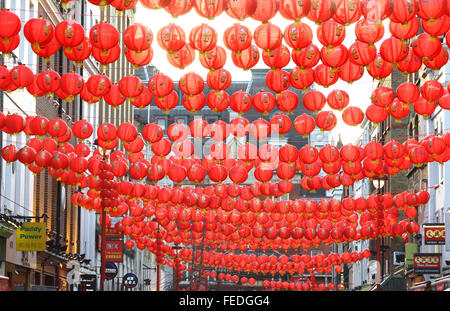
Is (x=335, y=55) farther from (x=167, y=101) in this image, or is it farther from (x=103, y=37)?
(x=103, y=37)

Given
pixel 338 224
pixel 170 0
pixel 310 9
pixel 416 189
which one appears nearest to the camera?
pixel 170 0

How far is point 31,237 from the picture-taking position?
27719 millimetres

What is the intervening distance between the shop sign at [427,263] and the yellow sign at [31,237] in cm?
1574

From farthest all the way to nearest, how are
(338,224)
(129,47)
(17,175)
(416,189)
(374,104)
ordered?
(416,189) < (338,224) < (17,175) < (374,104) < (129,47)

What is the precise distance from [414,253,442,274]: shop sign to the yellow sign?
1574cm

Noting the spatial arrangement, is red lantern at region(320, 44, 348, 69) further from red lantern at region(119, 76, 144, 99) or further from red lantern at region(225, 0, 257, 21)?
red lantern at region(119, 76, 144, 99)

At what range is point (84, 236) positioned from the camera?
4722cm

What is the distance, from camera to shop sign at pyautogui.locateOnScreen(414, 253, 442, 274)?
113ft

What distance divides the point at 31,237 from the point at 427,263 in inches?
655

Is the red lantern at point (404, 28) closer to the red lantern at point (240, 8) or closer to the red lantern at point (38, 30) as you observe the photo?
the red lantern at point (240, 8)

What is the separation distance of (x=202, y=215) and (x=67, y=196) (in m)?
9.10

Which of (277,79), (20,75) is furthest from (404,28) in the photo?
(20,75)
